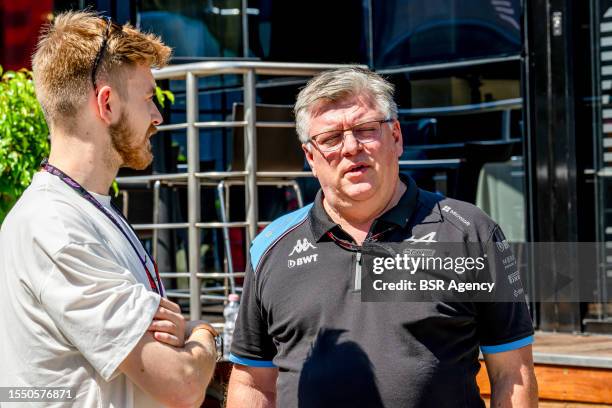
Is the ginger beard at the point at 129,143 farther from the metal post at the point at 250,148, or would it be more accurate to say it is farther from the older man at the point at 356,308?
the metal post at the point at 250,148

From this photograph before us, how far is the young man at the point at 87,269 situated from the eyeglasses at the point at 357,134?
0.81 m

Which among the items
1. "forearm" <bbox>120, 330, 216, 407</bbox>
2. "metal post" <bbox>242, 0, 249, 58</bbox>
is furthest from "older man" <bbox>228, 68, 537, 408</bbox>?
"metal post" <bbox>242, 0, 249, 58</bbox>

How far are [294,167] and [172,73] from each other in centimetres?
93

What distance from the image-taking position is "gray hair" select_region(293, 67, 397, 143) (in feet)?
9.77

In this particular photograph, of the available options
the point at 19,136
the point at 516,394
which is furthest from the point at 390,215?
the point at 19,136

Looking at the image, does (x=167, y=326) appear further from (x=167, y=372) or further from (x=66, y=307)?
(x=66, y=307)

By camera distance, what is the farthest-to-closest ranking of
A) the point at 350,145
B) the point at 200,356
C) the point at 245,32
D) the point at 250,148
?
the point at 245,32, the point at 250,148, the point at 350,145, the point at 200,356

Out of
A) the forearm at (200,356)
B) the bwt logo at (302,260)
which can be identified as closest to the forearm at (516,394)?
the bwt logo at (302,260)

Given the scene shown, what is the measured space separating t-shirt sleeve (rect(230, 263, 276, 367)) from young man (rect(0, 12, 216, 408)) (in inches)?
26.4

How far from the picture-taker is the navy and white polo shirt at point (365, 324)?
2717mm

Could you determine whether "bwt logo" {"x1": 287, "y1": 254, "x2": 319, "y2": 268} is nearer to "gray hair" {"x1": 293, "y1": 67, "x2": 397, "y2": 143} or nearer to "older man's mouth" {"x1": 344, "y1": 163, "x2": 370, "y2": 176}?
"older man's mouth" {"x1": 344, "y1": 163, "x2": 370, "y2": 176}

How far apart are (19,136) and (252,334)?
193cm

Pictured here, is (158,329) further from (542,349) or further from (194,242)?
(194,242)

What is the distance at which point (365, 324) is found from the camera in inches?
109
